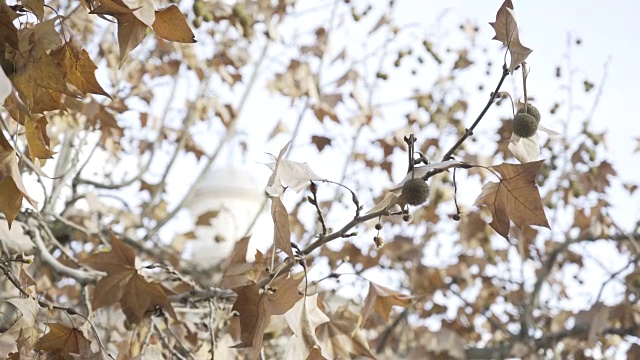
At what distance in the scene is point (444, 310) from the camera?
12.2 feet

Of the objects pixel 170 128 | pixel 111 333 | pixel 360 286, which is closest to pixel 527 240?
pixel 360 286

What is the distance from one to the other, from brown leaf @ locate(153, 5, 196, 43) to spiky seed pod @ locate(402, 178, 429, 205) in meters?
0.45

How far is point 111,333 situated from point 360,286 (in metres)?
1.43

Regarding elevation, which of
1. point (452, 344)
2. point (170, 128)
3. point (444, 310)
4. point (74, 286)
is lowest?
point (452, 344)

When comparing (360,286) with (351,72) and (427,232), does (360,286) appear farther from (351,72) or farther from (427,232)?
(351,72)

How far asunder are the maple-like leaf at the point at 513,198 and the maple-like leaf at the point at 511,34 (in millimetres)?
178

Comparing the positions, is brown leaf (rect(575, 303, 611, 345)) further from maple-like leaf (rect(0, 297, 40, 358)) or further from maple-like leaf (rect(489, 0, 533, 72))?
maple-like leaf (rect(0, 297, 40, 358))

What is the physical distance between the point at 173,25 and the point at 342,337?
0.88 m

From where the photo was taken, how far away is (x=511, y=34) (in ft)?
4.06

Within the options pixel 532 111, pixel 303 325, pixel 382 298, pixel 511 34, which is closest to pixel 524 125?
pixel 532 111

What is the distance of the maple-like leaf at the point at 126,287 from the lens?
67.5 inches

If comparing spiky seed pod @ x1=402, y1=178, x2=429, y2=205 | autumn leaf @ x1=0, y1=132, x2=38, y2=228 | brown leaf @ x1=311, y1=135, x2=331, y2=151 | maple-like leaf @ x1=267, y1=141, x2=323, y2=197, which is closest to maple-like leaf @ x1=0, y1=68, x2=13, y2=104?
autumn leaf @ x1=0, y1=132, x2=38, y2=228

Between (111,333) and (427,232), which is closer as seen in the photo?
(111,333)

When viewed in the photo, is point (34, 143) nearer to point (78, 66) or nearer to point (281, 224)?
point (78, 66)
